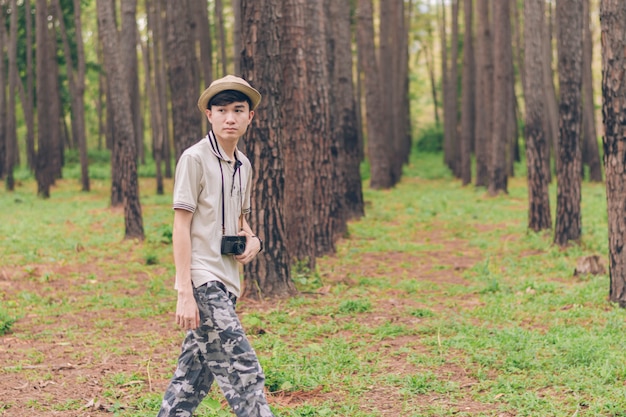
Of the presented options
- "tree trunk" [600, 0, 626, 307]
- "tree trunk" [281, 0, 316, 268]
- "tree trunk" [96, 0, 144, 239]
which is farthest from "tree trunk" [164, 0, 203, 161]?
"tree trunk" [600, 0, 626, 307]

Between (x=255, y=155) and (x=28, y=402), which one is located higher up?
(x=255, y=155)

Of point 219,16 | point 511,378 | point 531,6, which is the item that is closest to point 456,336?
point 511,378

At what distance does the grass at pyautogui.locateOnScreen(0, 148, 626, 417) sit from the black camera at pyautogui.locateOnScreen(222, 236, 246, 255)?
160cm

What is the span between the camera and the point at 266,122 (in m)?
8.78

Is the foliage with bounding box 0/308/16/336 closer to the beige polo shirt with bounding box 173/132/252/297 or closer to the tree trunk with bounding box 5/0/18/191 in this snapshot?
the beige polo shirt with bounding box 173/132/252/297

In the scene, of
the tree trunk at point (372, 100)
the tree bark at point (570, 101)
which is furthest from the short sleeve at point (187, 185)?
the tree trunk at point (372, 100)

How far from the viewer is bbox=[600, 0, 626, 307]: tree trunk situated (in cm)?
810

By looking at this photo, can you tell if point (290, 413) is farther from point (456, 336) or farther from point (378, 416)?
point (456, 336)

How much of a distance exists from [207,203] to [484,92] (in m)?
22.1

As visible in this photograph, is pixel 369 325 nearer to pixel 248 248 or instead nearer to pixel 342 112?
pixel 248 248

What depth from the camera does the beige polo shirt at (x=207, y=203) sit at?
4066 millimetres

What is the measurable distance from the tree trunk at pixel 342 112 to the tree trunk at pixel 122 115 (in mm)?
3644

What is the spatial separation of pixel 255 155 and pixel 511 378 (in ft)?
12.9

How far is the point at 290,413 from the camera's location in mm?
5418
